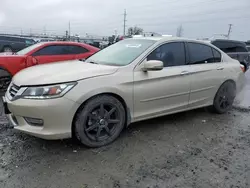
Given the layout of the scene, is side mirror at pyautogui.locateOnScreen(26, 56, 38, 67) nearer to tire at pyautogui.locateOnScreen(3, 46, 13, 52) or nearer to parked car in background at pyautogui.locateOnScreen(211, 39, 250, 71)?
parked car in background at pyautogui.locateOnScreen(211, 39, 250, 71)

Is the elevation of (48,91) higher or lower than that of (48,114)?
higher

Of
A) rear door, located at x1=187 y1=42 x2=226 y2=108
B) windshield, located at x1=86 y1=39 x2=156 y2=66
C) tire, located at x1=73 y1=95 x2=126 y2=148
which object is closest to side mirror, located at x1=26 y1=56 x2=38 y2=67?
windshield, located at x1=86 y1=39 x2=156 y2=66

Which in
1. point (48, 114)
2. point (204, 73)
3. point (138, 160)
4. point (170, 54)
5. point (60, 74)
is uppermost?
point (170, 54)

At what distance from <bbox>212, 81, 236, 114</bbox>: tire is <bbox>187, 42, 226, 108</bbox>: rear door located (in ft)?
0.52

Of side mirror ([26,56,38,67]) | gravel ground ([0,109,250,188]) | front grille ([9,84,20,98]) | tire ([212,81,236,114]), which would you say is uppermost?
side mirror ([26,56,38,67])

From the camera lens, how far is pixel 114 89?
10.4 ft

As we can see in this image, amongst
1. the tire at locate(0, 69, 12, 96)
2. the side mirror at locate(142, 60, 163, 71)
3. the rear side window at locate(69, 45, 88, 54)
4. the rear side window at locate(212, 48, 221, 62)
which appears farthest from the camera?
the rear side window at locate(69, 45, 88, 54)

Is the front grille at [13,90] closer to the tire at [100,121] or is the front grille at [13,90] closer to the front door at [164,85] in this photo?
the tire at [100,121]

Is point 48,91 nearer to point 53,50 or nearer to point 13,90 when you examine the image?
point 13,90

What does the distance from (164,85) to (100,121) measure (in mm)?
1196

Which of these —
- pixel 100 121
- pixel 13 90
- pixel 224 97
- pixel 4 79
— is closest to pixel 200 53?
pixel 224 97

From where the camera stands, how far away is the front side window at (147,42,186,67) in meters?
3.73

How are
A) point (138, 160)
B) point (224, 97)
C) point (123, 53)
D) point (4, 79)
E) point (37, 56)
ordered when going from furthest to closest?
point (37, 56)
point (4, 79)
point (224, 97)
point (123, 53)
point (138, 160)

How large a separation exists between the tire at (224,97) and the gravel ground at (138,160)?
77cm
